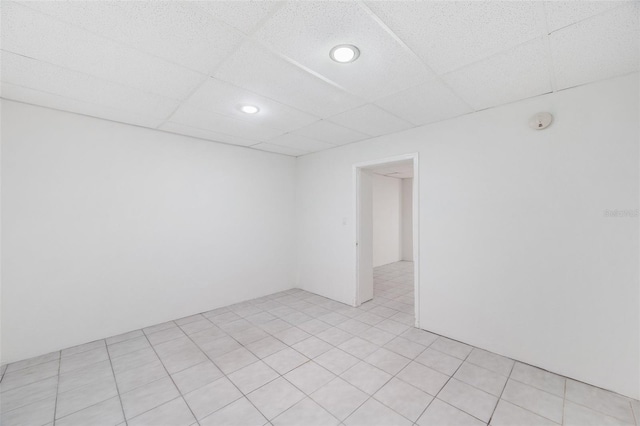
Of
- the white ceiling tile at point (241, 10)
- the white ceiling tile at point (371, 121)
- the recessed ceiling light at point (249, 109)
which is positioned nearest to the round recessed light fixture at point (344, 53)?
the white ceiling tile at point (241, 10)

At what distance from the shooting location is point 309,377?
7.59ft

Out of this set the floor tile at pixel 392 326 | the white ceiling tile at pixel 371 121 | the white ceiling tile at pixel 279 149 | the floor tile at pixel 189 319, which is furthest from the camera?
the white ceiling tile at pixel 279 149

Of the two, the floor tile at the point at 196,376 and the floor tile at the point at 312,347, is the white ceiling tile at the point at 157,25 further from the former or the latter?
the floor tile at the point at 312,347

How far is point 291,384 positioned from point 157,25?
9.09ft

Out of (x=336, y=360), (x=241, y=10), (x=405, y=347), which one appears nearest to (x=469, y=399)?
(x=405, y=347)

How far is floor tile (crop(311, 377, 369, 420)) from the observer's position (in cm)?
192

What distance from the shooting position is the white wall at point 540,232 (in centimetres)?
207

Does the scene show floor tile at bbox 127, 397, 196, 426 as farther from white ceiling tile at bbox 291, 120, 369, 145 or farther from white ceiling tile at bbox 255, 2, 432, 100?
white ceiling tile at bbox 291, 120, 369, 145

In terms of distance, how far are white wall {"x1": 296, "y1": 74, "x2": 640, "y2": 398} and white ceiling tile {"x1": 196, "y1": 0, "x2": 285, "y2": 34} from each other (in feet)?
7.96

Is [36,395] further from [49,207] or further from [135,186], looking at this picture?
[135,186]

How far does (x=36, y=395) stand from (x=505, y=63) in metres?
4.52

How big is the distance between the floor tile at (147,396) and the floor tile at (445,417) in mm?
1955

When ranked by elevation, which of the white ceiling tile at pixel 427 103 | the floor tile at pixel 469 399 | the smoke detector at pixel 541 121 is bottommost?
the floor tile at pixel 469 399

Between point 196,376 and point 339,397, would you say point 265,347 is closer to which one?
point 196,376
